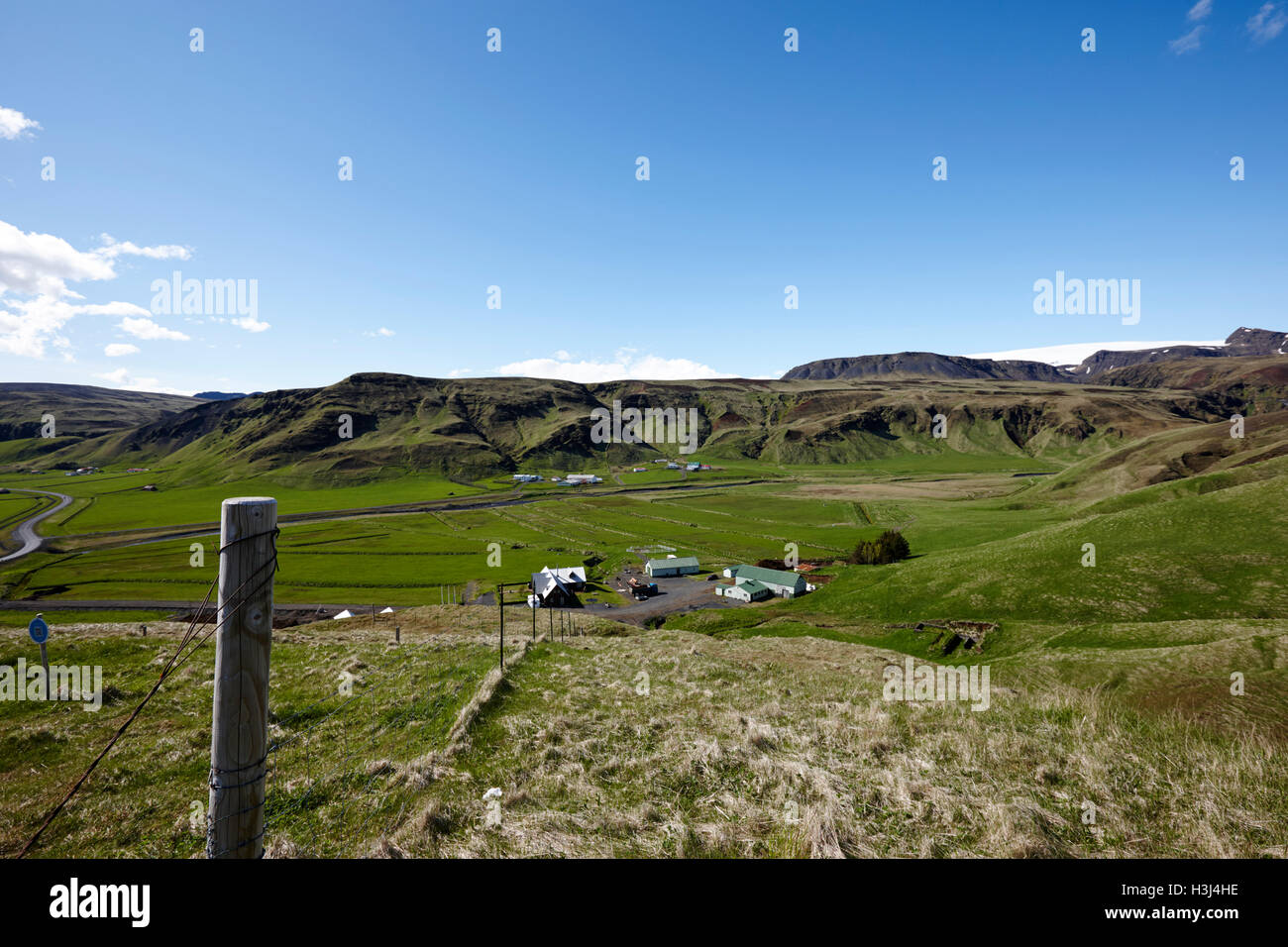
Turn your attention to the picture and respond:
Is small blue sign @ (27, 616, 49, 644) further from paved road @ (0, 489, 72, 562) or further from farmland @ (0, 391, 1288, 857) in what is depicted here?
paved road @ (0, 489, 72, 562)

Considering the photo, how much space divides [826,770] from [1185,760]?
6927 millimetres

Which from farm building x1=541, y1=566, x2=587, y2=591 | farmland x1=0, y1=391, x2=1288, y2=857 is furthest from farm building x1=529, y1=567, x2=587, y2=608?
farmland x1=0, y1=391, x2=1288, y2=857

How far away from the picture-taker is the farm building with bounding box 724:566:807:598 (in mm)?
73438

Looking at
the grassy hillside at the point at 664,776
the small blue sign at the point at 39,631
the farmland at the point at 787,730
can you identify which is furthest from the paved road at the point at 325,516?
the grassy hillside at the point at 664,776

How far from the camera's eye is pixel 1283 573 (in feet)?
131

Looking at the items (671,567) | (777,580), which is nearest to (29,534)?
(671,567)

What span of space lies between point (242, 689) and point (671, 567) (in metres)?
88.5

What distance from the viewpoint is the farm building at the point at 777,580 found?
73438 mm

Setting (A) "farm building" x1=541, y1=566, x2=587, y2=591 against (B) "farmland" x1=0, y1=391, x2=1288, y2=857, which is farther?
(A) "farm building" x1=541, y1=566, x2=587, y2=591

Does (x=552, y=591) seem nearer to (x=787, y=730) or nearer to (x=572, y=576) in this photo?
(x=572, y=576)

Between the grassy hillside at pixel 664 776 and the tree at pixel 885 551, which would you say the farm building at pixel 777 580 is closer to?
the tree at pixel 885 551

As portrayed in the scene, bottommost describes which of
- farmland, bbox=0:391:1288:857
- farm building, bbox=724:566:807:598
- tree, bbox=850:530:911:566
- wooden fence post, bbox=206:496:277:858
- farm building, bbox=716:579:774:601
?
farm building, bbox=716:579:774:601

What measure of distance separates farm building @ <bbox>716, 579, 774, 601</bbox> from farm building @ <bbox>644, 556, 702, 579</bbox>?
11.7 meters
